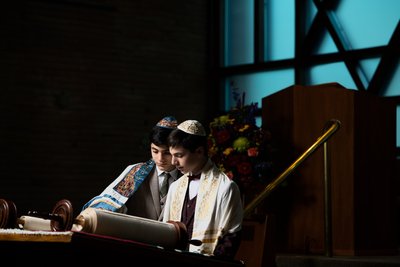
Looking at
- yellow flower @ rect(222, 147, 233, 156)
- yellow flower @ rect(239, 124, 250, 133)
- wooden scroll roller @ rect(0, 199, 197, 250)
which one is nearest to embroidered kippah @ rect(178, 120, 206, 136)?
wooden scroll roller @ rect(0, 199, 197, 250)

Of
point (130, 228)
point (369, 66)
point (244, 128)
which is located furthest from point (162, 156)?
point (369, 66)

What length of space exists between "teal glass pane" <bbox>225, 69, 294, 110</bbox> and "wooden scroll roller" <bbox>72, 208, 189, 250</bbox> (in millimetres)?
7220

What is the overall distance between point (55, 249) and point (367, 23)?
739cm

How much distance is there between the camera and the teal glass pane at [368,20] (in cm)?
928

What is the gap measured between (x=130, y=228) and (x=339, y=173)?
11.6 feet

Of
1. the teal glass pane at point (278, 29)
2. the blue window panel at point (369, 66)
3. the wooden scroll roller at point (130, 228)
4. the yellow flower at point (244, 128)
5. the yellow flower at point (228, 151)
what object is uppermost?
the teal glass pane at point (278, 29)

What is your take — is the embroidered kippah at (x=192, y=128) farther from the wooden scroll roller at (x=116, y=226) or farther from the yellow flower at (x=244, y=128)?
the yellow flower at (x=244, y=128)

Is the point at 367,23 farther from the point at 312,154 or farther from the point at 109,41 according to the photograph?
the point at 312,154

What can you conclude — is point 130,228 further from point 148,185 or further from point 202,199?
point 148,185

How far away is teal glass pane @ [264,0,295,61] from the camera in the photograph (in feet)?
33.7

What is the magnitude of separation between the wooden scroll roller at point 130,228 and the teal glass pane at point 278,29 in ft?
24.2

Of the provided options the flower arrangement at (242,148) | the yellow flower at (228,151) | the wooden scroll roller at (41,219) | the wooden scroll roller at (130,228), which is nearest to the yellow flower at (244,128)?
the flower arrangement at (242,148)

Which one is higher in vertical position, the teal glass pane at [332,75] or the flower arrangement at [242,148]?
the teal glass pane at [332,75]

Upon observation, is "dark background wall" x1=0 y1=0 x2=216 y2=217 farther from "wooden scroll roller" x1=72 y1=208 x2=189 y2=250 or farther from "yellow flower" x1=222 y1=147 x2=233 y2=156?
"wooden scroll roller" x1=72 y1=208 x2=189 y2=250
